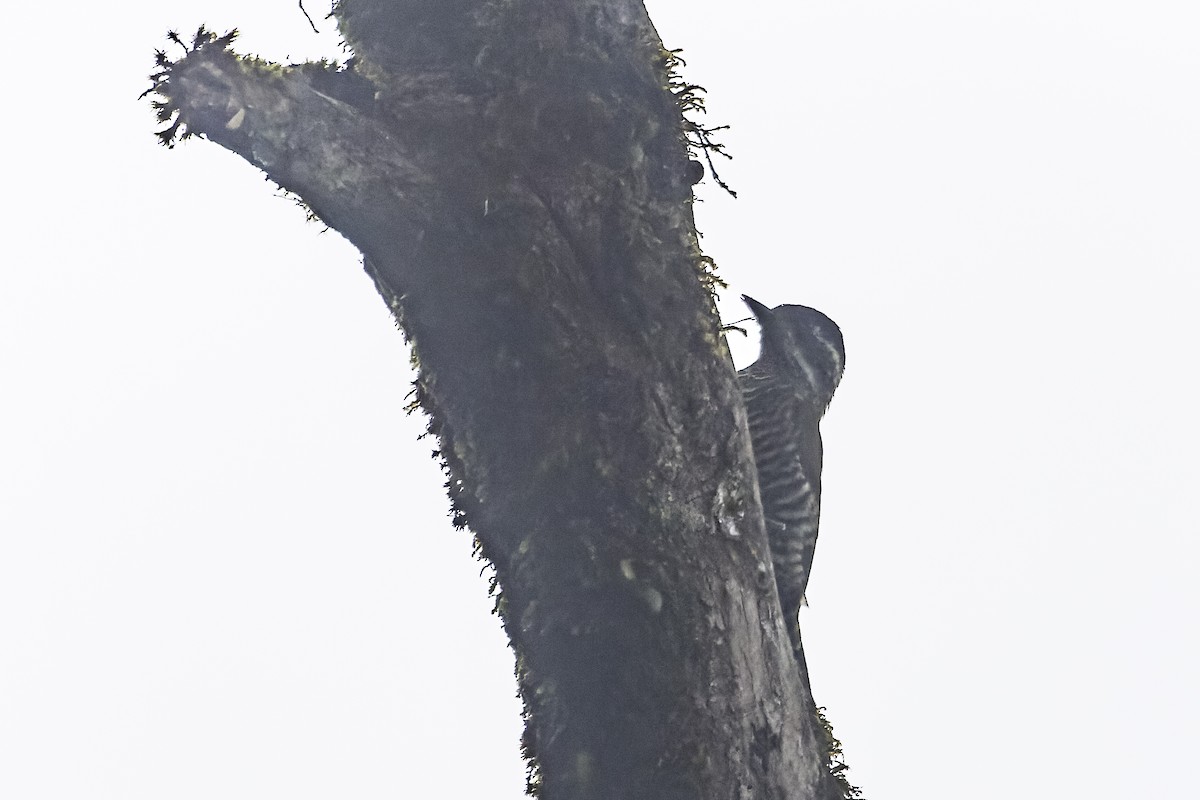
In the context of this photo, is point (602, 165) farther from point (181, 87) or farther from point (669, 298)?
point (181, 87)

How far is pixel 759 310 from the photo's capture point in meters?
7.96

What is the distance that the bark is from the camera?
3809 mm

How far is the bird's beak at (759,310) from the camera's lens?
7.93 m

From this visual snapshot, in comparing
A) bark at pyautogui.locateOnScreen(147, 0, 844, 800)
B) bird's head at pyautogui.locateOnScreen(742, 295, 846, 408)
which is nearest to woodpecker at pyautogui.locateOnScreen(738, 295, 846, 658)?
bird's head at pyautogui.locateOnScreen(742, 295, 846, 408)

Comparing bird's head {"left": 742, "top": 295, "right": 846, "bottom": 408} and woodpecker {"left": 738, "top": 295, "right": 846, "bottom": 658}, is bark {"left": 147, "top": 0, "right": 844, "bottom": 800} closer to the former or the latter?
woodpecker {"left": 738, "top": 295, "right": 846, "bottom": 658}

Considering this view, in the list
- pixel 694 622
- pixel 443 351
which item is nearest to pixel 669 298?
pixel 443 351

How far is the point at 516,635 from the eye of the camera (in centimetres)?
413

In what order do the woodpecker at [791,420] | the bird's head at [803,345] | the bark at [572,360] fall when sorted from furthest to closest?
the bird's head at [803,345] < the woodpecker at [791,420] < the bark at [572,360]

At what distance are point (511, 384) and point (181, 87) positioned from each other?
4.37 feet

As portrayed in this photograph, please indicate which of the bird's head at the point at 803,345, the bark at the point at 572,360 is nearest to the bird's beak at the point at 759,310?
the bird's head at the point at 803,345

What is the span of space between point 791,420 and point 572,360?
3627 mm

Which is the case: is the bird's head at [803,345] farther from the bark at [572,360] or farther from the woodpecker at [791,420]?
the bark at [572,360]

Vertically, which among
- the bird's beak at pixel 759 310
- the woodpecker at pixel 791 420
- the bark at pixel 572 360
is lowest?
the bark at pixel 572 360

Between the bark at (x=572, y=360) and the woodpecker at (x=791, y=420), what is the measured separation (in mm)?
2035
